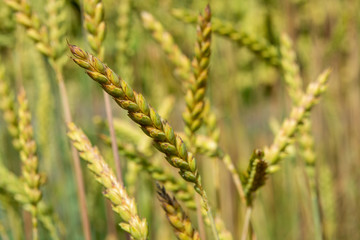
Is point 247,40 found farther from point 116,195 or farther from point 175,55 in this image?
point 116,195

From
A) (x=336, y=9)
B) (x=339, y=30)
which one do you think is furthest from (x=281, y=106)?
(x=336, y=9)

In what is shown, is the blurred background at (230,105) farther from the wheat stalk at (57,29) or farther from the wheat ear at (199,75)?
the wheat ear at (199,75)

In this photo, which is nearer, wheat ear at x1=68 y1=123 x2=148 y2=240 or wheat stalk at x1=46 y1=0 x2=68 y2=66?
wheat ear at x1=68 y1=123 x2=148 y2=240

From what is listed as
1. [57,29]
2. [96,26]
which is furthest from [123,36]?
[96,26]

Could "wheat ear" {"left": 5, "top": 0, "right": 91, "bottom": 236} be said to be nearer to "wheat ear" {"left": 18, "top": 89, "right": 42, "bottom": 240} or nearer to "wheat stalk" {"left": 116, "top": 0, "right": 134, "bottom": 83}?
"wheat ear" {"left": 18, "top": 89, "right": 42, "bottom": 240}

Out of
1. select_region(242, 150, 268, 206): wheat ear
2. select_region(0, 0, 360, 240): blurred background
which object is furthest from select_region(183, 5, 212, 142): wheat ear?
select_region(0, 0, 360, 240): blurred background

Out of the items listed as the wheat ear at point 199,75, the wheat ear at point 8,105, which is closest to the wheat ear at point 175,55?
the wheat ear at point 199,75
